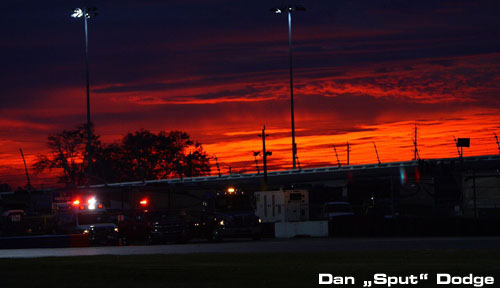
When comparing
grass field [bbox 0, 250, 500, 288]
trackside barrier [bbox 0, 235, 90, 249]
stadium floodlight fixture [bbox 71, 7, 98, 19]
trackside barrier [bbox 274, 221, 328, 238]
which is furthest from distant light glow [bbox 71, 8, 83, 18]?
grass field [bbox 0, 250, 500, 288]

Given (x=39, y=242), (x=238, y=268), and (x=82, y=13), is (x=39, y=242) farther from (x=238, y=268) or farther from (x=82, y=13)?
(x=82, y=13)

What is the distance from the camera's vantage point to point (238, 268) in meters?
21.4

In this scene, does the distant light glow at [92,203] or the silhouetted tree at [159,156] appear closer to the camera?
the distant light glow at [92,203]

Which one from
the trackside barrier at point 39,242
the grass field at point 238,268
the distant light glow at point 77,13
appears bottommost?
the grass field at point 238,268

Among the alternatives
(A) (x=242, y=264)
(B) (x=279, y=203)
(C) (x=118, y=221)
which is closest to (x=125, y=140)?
(B) (x=279, y=203)

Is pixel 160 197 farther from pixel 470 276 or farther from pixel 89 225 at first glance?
pixel 470 276

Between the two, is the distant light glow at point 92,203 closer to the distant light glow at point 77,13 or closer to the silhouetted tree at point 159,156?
the distant light glow at point 77,13

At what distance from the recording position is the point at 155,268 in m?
22.0

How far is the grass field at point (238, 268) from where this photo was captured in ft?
60.2

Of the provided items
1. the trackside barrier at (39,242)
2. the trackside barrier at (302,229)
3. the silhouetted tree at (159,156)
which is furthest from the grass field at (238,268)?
the silhouetted tree at (159,156)

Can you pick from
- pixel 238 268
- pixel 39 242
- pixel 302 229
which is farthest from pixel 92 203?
pixel 238 268

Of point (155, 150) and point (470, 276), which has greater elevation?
point (155, 150)

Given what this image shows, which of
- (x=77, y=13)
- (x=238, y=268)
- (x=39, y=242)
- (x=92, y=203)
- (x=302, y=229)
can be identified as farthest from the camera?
(x=77, y=13)

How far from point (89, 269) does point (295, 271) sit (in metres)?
5.40
